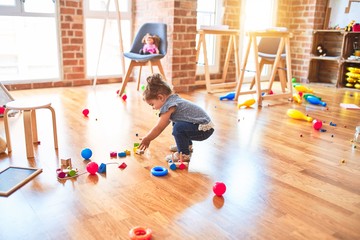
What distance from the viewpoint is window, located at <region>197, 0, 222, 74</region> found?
480cm

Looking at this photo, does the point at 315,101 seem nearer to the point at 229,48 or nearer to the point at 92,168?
the point at 229,48

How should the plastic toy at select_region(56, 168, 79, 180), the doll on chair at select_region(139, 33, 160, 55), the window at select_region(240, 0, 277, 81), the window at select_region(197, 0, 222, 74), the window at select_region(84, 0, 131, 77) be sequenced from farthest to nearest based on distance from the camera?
the window at select_region(240, 0, 277, 81) → the window at select_region(197, 0, 222, 74) → the window at select_region(84, 0, 131, 77) → the doll on chair at select_region(139, 33, 160, 55) → the plastic toy at select_region(56, 168, 79, 180)

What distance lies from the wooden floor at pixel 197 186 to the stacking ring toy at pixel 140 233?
36mm

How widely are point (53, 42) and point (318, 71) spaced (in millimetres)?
4108

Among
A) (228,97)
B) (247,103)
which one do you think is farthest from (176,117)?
(228,97)

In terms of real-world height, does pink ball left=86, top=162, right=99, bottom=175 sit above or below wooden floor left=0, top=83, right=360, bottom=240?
above

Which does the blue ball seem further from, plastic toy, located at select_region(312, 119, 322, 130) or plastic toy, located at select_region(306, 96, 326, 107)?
plastic toy, located at select_region(306, 96, 326, 107)

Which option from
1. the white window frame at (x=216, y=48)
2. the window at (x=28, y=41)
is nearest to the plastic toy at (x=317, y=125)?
the white window frame at (x=216, y=48)

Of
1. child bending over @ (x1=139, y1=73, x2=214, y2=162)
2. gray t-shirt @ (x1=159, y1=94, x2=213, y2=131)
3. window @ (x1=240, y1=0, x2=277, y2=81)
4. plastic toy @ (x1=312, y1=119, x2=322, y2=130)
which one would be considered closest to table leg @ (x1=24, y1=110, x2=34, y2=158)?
child bending over @ (x1=139, y1=73, x2=214, y2=162)

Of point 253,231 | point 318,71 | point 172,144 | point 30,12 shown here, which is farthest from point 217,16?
point 253,231

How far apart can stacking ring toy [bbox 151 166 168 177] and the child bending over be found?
144 mm

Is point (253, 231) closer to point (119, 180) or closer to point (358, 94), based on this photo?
point (119, 180)

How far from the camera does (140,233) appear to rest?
49.9 inches

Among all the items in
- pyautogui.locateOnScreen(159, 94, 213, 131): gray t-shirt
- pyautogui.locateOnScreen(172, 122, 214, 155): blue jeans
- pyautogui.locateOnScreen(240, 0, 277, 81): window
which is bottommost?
pyautogui.locateOnScreen(172, 122, 214, 155): blue jeans
